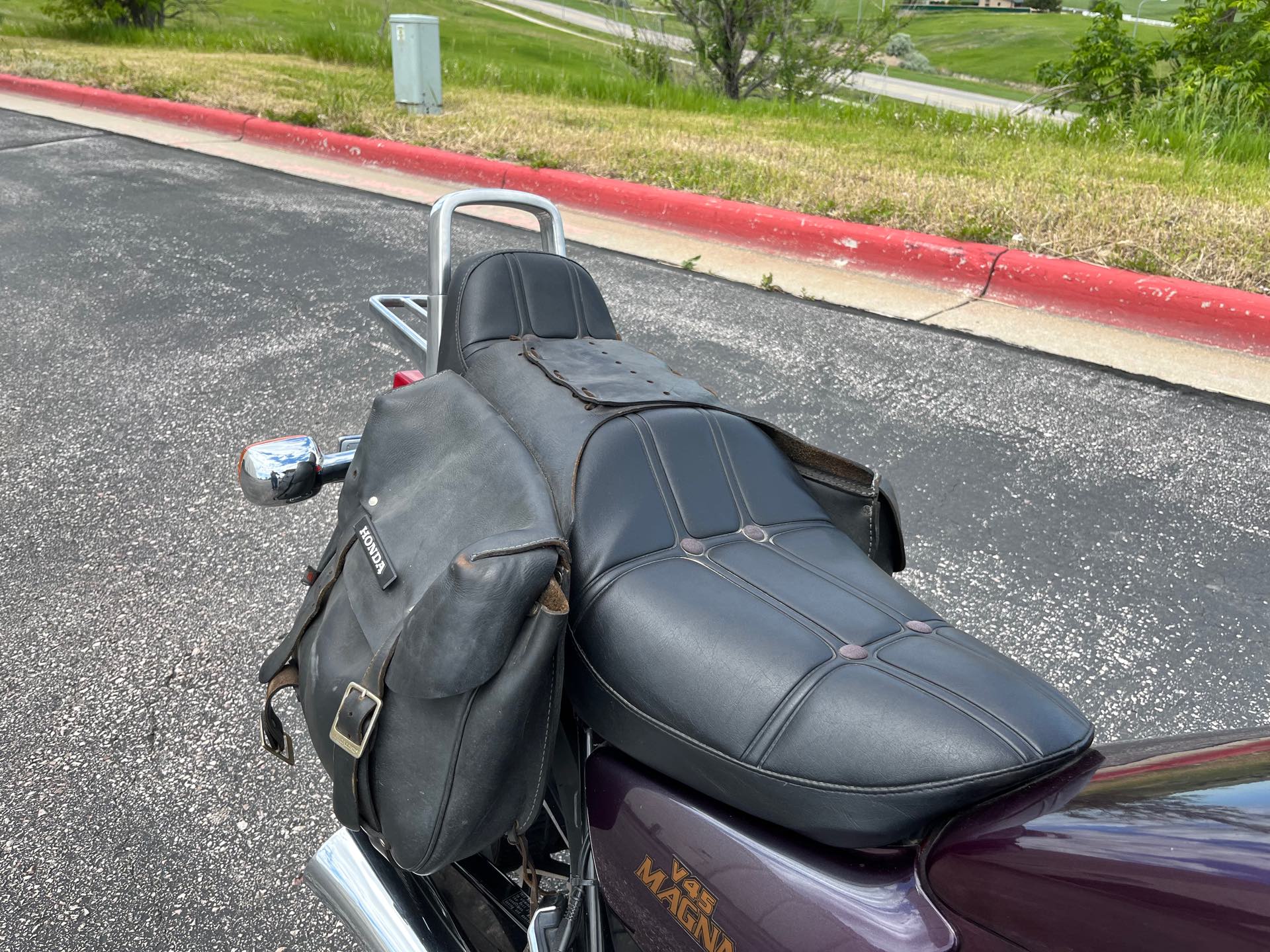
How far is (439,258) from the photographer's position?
5.65ft

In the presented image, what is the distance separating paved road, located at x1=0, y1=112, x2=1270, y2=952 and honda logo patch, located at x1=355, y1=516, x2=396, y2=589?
0.87m

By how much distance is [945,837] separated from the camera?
0.95m

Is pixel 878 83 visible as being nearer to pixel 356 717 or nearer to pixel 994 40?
pixel 994 40

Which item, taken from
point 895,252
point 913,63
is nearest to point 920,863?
point 895,252

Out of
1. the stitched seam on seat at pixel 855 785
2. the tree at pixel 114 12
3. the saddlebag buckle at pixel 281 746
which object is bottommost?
the saddlebag buckle at pixel 281 746

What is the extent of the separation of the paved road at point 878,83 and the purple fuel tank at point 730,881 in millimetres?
8278

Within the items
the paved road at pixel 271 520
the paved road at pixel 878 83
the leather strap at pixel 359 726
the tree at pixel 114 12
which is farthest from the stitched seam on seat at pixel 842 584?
the tree at pixel 114 12

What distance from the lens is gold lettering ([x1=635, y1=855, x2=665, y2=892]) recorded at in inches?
43.7

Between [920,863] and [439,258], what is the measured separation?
1216 millimetres

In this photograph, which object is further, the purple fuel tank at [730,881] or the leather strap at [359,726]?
the leather strap at [359,726]

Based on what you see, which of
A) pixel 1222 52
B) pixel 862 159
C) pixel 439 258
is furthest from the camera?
pixel 1222 52

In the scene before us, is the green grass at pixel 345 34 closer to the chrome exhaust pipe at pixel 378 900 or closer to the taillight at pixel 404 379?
the taillight at pixel 404 379

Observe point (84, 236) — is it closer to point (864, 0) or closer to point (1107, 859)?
point (1107, 859)

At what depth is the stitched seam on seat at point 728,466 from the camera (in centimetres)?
131
